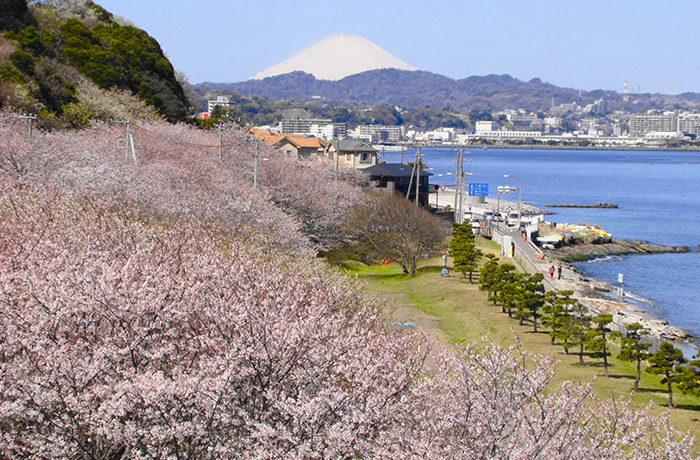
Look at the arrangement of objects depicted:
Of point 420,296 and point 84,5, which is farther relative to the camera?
point 84,5

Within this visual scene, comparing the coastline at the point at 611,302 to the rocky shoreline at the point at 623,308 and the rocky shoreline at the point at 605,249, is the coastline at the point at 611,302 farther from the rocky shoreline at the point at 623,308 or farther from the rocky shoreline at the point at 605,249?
the rocky shoreline at the point at 605,249

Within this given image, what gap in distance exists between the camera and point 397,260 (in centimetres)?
3759

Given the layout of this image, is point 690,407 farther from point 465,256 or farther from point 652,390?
point 465,256

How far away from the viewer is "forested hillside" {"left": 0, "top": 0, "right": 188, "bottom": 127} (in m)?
40.0

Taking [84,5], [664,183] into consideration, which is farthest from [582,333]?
[664,183]

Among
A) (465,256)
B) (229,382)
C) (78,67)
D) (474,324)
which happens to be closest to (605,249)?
(465,256)

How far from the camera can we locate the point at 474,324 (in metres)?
25.3

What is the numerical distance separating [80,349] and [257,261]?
5636 mm

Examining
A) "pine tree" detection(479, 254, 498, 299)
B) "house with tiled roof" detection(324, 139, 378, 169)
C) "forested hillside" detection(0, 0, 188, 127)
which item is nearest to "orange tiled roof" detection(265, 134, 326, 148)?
"house with tiled roof" detection(324, 139, 378, 169)

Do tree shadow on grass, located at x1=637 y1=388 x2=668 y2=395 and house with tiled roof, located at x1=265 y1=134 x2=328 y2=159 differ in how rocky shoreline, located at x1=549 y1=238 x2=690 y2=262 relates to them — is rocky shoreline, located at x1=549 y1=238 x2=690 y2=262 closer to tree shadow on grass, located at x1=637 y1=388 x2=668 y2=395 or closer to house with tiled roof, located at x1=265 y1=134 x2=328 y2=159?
house with tiled roof, located at x1=265 y1=134 x2=328 y2=159

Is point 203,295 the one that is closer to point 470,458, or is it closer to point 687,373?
point 470,458

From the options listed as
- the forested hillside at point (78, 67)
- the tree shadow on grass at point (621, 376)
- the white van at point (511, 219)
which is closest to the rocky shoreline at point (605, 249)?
the white van at point (511, 219)

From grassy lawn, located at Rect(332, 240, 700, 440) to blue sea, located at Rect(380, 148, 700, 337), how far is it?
10.5 meters

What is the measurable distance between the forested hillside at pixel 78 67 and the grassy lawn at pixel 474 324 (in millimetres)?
18205
